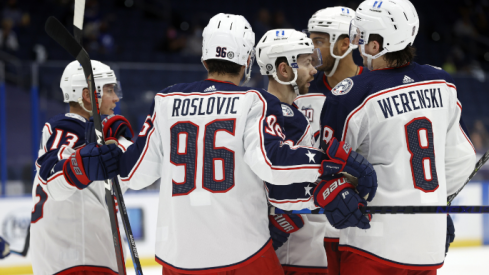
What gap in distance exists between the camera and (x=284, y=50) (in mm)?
2357

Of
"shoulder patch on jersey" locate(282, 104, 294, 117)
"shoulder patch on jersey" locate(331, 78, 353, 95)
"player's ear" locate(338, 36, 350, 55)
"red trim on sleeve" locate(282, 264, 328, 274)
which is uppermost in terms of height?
"player's ear" locate(338, 36, 350, 55)

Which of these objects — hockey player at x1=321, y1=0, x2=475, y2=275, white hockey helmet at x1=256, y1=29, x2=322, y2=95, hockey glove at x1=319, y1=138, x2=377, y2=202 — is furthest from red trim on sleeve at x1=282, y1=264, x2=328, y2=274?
white hockey helmet at x1=256, y1=29, x2=322, y2=95

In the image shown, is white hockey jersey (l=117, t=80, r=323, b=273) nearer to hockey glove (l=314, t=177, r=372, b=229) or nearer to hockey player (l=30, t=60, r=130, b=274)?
hockey glove (l=314, t=177, r=372, b=229)

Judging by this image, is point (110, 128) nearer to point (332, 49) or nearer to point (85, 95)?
point (85, 95)

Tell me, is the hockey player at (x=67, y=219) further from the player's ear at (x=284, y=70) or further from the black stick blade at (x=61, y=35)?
the player's ear at (x=284, y=70)

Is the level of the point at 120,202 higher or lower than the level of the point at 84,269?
higher

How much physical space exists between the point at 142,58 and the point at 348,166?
729 centimetres

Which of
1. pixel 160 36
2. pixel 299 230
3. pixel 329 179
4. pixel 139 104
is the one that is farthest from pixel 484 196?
pixel 160 36

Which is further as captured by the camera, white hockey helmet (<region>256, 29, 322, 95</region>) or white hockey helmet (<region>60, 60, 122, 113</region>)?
white hockey helmet (<region>60, 60, 122, 113</region>)

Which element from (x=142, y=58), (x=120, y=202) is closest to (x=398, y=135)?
(x=120, y=202)

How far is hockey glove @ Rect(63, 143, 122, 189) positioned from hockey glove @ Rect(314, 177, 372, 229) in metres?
0.83

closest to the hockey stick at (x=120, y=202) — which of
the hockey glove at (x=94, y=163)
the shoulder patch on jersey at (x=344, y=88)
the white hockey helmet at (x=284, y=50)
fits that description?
the hockey glove at (x=94, y=163)

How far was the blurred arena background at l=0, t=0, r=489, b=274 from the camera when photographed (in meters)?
5.38

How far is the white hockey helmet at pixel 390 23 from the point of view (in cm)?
207
